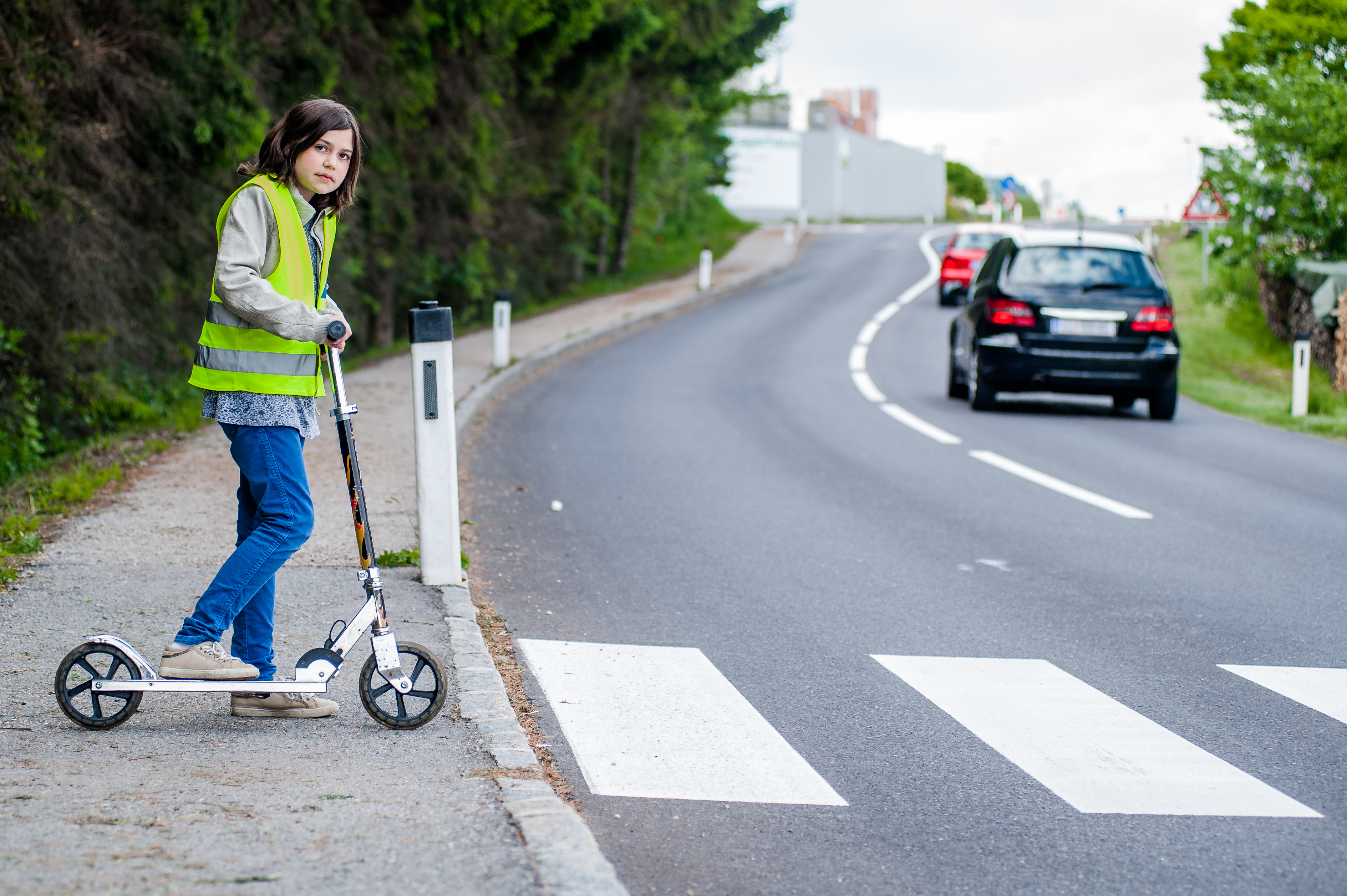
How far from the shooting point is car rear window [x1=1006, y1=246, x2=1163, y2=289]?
1372cm

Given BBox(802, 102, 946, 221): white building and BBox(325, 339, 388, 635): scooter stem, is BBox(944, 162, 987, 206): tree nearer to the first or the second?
BBox(802, 102, 946, 221): white building

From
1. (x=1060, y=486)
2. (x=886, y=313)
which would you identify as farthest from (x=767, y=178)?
(x=1060, y=486)

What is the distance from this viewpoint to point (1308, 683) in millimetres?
5145

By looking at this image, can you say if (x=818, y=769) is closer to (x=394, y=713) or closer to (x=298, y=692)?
(x=394, y=713)

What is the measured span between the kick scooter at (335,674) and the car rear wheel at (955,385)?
12211 mm

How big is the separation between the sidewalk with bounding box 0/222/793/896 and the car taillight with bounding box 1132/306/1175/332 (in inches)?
352

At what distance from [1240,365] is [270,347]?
21.0 meters

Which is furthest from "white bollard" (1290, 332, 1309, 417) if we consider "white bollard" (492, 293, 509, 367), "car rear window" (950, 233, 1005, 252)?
"car rear window" (950, 233, 1005, 252)

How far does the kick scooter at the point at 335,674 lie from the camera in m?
4.09

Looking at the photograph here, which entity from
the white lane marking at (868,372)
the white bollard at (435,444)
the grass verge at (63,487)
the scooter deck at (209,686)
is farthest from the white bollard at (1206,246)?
the scooter deck at (209,686)

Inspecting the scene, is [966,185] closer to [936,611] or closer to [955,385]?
[955,385]

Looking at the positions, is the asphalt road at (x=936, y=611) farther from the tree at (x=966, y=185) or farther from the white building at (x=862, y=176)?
the tree at (x=966, y=185)

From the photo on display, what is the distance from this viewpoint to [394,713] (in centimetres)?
430

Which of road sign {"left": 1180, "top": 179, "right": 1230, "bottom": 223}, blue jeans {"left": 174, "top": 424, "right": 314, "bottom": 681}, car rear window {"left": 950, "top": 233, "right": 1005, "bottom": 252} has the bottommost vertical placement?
blue jeans {"left": 174, "top": 424, "right": 314, "bottom": 681}
